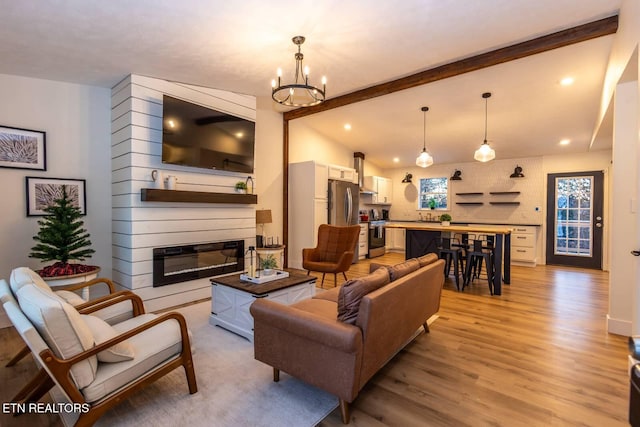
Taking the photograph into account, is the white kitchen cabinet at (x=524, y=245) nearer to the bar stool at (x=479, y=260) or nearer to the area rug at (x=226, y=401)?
the bar stool at (x=479, y=260)

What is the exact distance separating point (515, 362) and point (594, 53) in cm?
369

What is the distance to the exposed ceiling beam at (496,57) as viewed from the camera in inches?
119

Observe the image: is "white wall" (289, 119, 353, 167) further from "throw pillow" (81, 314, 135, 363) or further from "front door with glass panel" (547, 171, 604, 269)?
"throw pillow" (81, 314, 135, 363)

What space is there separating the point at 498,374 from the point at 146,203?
398 centimetres

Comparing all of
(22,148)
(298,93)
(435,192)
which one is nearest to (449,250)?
(298,93)

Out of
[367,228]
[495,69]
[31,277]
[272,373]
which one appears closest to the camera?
[31,277]

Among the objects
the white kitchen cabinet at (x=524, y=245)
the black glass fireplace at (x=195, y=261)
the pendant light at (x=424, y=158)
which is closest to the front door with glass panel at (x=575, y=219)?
the white kitchen cabinet at (x=524, y=245)

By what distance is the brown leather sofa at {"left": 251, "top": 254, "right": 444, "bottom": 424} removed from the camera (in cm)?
175

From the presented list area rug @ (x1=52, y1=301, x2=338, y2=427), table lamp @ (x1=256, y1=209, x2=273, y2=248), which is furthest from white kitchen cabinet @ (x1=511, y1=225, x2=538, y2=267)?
area rug @ (x1=52, y1=301, x2=338, y2=427)

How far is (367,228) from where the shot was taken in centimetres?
762

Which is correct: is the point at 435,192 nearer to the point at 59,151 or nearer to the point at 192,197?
the point at 192,197

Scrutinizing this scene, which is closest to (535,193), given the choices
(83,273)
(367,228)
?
(367,228)

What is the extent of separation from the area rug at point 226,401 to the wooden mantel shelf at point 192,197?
79.1 inches

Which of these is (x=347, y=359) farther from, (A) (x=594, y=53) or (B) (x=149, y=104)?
(A) (x=594, y=53)
